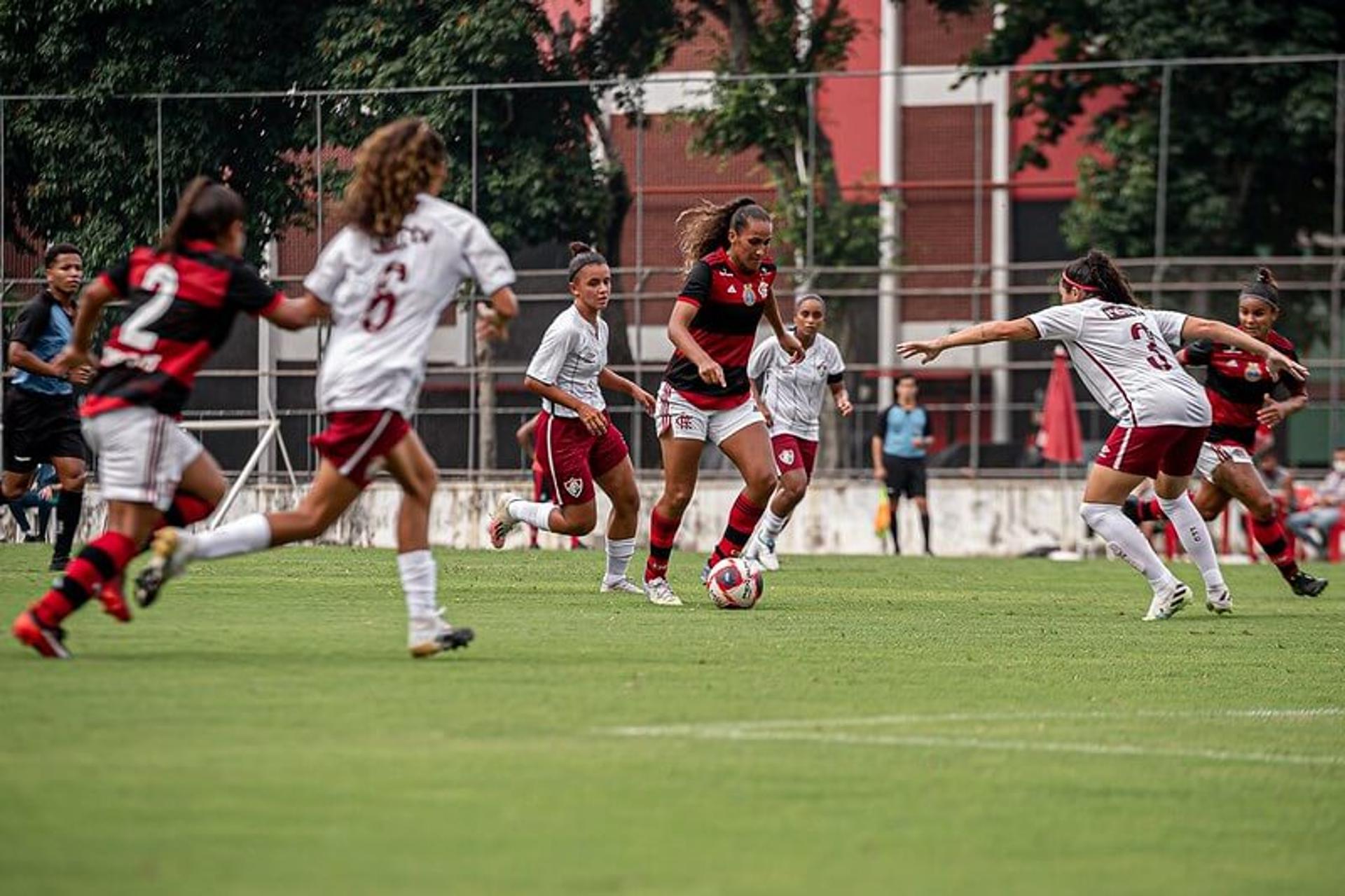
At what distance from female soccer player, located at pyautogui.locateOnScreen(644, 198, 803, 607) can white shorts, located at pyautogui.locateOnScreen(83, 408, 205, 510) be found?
4681mm

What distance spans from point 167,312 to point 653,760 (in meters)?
3.29

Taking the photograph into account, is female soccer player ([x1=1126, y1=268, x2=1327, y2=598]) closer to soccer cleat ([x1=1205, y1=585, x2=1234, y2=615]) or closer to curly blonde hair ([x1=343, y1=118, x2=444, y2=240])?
soccer cleat ([x1=1205, y1=585, x2=1234, y2=615])

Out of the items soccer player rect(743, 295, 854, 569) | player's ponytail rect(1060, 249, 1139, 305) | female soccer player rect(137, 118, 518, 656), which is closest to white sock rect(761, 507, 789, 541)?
soccer player rect(743, 295, 854, 569)

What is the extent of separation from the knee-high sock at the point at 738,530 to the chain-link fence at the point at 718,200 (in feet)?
46.9

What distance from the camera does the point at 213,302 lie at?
31.0 ft

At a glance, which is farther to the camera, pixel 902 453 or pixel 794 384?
pixel 902 453

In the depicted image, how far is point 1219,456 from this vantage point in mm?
16812

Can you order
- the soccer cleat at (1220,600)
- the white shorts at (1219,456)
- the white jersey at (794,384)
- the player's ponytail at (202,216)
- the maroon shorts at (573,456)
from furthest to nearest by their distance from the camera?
the white jersey at (794,384) → the white shorts at (1219,456) → the soccer cleat at (1220,600) → the maroon shorts at (573,456) → the player's ponytail at (202,216)

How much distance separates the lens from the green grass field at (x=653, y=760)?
557 cm

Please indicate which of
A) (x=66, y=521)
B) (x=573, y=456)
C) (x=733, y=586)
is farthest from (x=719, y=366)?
(x=66, y=521)

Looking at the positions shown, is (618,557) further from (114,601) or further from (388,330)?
(114,601)

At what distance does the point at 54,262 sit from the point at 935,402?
57.3ft

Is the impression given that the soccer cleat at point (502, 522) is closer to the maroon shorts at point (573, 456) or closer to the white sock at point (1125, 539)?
the maroon shorts at point (573, 456)

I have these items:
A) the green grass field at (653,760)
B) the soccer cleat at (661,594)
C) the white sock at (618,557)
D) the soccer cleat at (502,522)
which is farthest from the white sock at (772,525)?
the green grass field at (653,760)
